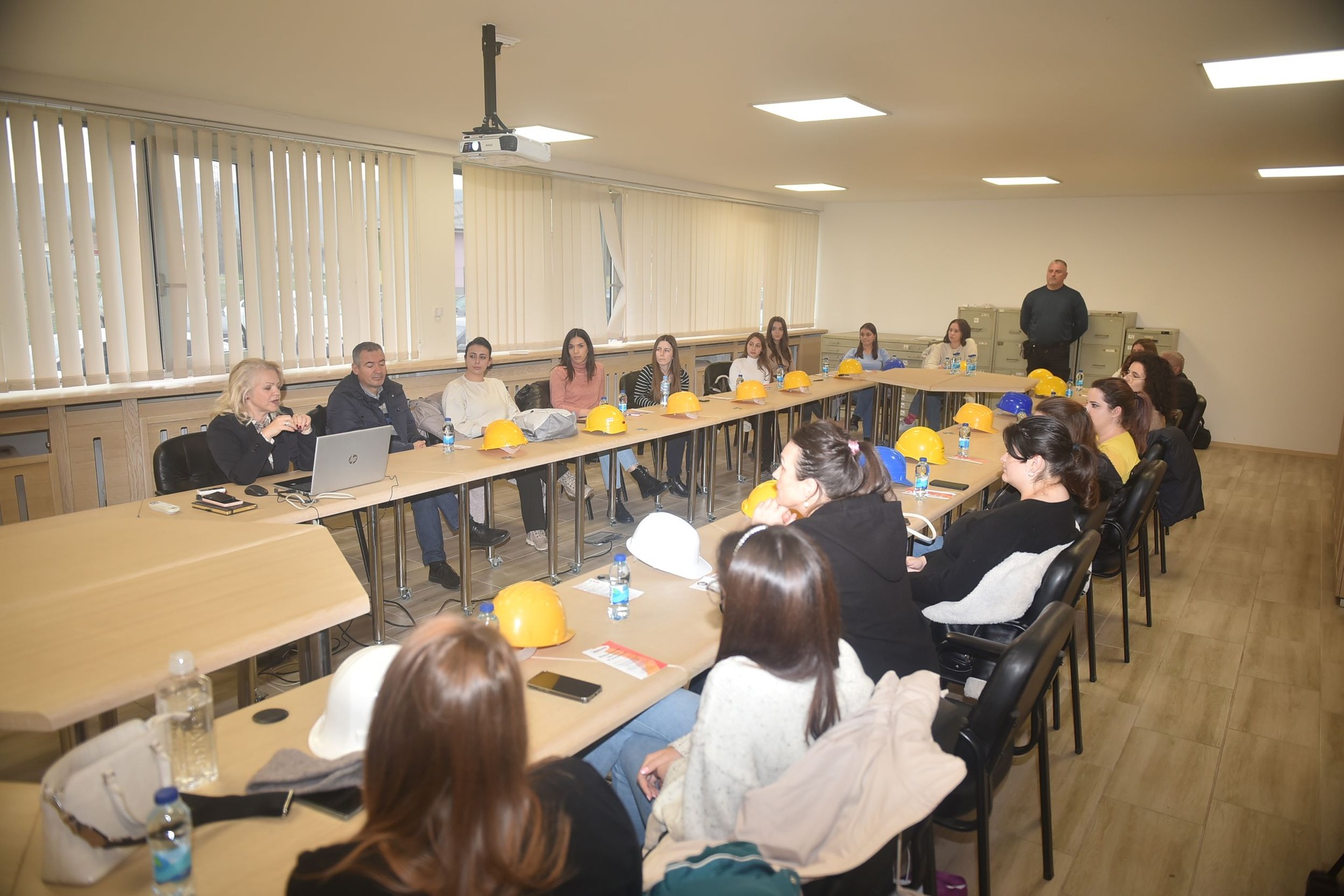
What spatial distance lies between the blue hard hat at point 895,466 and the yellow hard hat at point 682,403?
5.69 ft

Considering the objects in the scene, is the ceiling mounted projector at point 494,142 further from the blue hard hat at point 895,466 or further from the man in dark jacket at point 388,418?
the blue hard hat at point 895,466

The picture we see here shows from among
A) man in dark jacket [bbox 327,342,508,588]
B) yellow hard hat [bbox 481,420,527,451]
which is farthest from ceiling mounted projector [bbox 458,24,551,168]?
yellow hard hat [bbox 481,420,527,451]

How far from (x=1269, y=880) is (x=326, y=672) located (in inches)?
116

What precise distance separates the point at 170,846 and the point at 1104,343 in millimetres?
10343

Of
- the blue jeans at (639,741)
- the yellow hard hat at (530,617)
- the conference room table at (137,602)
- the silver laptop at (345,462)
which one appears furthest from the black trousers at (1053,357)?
the conference room table at (137,602)

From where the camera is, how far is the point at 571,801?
122 centimetres

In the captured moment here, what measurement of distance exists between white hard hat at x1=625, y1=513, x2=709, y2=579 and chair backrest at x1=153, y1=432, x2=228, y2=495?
2217mm

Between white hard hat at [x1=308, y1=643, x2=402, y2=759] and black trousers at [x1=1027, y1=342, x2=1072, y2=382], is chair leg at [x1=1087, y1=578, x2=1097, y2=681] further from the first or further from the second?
black trousers at [x1=1027, y1=342, x2=1072, y2=382]

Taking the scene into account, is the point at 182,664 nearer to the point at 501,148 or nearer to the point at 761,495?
the point at 761,495

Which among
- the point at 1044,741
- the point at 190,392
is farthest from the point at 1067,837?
the point at 190,392

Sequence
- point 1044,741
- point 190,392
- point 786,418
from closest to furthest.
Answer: point 1044,741
point 190,392
point 786,418

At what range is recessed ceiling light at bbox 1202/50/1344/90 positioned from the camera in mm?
3598

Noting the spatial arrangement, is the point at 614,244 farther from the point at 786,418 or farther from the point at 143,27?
the point at 143,27

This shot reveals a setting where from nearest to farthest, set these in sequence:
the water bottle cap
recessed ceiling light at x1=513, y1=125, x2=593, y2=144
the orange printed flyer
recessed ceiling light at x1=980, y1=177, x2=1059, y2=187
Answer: the water bottle cap, the orange printed flyer, recessed ceiling light at x1=513, y1=125, x2=593, y2=144, recessed ceiling light at x1=980, y1=177, x2=1059, y2=187
